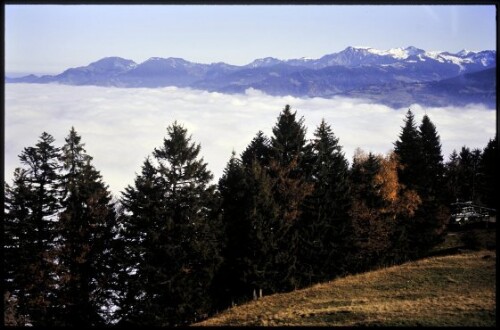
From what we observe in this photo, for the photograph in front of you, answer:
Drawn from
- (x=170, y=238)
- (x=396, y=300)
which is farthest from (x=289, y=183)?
(x=396, y=300)

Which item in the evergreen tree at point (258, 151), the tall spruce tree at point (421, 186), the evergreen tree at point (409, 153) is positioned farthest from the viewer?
the evergreen tree at point (409, 153)

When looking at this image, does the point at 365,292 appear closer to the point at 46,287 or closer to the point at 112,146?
the point at 46,287

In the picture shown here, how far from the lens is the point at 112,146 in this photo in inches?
4247

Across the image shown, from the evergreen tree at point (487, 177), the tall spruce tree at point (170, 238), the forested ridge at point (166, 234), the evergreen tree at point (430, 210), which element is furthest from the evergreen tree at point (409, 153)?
the tall spruce tree at point (170, 238)

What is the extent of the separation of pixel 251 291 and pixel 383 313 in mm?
13976

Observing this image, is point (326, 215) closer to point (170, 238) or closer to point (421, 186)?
point (170, 238)

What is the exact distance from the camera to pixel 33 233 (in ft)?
74.4

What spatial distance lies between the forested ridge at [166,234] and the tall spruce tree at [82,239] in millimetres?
62

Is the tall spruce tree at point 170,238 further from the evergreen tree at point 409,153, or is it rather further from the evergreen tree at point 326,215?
the evergreen tree at point 409,153

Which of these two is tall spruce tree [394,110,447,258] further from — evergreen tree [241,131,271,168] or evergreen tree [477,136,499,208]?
evergreen tree [241,131,271,168]

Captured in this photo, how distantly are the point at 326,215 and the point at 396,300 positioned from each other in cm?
1186

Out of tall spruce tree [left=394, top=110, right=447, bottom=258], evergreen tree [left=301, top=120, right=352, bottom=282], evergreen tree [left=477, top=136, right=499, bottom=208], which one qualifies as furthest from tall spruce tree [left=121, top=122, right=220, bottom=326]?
evergreen tree [left=477, top=136, right=499, bottom=208]

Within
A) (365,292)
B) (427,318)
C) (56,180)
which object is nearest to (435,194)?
(365,292)

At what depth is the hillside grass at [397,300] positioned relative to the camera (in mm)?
13367
